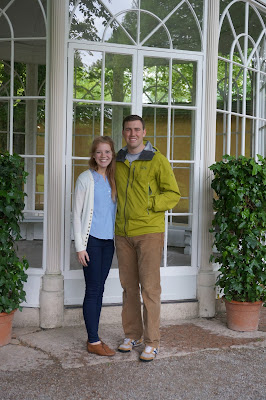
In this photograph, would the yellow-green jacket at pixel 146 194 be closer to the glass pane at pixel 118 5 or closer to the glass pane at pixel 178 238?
the glass pane at pixel 118 5

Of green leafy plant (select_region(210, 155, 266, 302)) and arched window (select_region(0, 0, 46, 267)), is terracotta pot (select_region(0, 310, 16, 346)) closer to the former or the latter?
green leafy plant (select_region(210, 155, 266, 302))

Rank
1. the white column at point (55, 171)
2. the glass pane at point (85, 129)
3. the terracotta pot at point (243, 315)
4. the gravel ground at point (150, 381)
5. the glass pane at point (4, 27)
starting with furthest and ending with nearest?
the glass pane at point (85, 129) < the glass pane at point (4, 27) < the terracotta pot at point (243, 315) < the white column at point (55, 171) < the gravel ground at point (150, 381)

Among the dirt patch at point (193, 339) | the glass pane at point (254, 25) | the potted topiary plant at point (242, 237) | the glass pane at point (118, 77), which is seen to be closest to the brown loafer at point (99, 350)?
the dirt patch at point (193, 339)

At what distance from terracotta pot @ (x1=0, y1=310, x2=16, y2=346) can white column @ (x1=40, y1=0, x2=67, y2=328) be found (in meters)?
0.38

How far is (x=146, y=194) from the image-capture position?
11.3 feet

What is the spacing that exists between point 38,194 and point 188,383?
5.10 m

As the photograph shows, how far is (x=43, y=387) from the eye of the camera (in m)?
3.02

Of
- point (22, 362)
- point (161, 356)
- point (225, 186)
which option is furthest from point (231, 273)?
point (22, 362)

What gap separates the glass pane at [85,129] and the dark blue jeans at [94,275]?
3972 millimetres

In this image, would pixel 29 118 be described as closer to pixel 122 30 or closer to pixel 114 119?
pixel 114 119

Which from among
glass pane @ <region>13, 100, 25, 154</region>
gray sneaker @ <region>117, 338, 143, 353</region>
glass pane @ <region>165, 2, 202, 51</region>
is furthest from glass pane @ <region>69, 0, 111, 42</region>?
glass pane @ <region>13, 100, 25, 154</region>

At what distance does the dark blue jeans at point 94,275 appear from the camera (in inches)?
135

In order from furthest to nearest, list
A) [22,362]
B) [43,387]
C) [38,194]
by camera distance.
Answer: [38,194], [22,362], [43,387]

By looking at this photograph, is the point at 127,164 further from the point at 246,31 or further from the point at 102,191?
the point at 246,31
